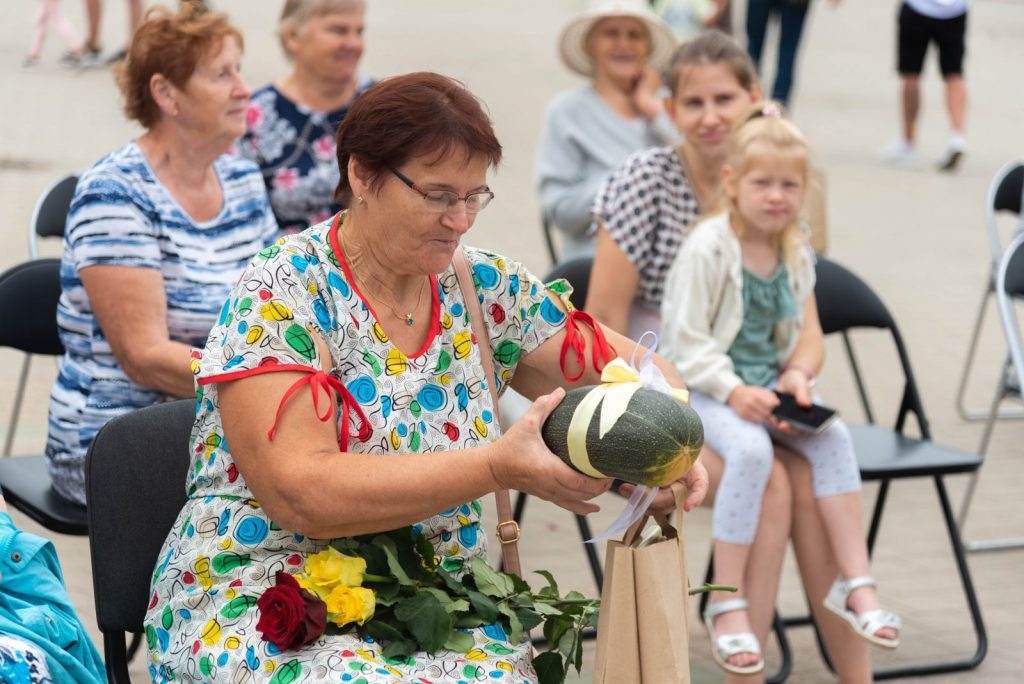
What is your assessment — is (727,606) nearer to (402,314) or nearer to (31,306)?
(402,314)

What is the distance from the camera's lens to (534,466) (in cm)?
233

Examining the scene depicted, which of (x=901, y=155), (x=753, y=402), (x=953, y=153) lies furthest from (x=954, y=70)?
(x=753, y=402)

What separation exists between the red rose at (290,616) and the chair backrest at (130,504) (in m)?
0.49

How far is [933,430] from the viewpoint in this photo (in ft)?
21.9

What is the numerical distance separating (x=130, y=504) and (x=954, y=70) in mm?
10207

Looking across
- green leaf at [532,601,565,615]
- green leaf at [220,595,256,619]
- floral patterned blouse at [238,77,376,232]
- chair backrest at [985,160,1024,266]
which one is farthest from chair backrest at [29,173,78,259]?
chair backrest at [985,160,1024,266]

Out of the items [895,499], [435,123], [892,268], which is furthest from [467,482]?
[892,268]

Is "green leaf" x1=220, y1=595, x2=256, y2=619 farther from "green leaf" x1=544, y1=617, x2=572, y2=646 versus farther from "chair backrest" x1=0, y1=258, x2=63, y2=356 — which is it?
"chair backrest" x1=0, y1=258, x2=63, y2=356

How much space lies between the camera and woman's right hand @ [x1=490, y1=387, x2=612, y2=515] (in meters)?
2.33

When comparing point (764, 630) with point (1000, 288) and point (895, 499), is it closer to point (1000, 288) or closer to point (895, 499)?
point (1000, 288)

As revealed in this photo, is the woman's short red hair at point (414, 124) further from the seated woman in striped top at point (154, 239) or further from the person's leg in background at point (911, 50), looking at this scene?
the person's leg in background at point (911, 50)

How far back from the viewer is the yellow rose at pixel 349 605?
7.88ft

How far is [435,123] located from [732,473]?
168 cm

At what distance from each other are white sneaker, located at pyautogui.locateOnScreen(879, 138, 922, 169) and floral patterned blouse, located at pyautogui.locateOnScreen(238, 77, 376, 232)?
853 centimetres
